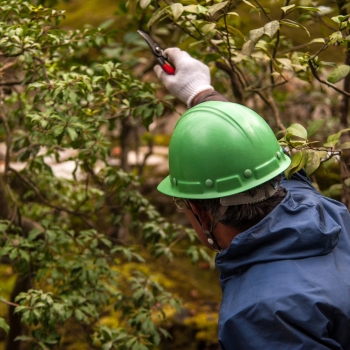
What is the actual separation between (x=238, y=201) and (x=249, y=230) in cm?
15

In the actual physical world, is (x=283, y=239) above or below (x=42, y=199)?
above

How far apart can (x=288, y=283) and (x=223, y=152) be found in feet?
1.54

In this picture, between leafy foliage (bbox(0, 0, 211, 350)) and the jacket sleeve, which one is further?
leafy foliage (bbox(0, 0, 211, 350))

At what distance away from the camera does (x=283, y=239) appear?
1.71 metres

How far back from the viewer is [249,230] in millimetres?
1715

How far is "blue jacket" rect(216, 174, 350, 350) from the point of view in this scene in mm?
1573

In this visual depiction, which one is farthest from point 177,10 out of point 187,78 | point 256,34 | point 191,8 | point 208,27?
point 187,78

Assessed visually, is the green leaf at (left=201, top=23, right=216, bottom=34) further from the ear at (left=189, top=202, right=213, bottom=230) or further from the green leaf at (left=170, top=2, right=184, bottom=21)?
the ear at (left=189, top=202, right=213, bottom=230)

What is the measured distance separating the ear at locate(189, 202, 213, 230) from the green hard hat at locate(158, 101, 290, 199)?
69mm

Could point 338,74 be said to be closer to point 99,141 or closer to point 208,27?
point 208,27

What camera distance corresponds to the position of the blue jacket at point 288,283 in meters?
1.57

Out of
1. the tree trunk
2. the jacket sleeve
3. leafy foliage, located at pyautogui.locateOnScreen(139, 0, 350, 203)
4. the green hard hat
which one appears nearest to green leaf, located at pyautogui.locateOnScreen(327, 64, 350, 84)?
leafy foliage, located at pyautogui.locateOnScreen(139, 0, 350, 203)

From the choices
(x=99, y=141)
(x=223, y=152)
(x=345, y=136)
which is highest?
(x=223, y=152)

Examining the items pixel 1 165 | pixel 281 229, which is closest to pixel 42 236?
pixel 281 229
